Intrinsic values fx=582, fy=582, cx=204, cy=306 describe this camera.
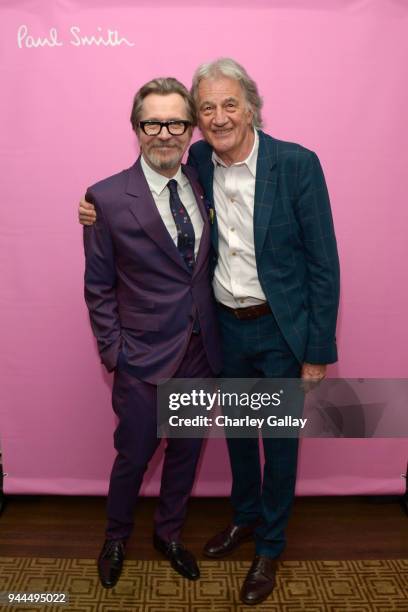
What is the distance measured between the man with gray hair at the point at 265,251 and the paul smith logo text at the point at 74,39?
1.70 feet

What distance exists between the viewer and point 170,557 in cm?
213

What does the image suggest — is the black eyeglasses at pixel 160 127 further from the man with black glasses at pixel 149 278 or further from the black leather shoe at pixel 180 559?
the black leather shoe at pixel 180 559

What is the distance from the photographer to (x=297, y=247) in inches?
73.3

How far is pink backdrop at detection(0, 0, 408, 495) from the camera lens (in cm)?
213

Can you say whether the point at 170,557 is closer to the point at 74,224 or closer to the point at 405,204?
the point at 74,224

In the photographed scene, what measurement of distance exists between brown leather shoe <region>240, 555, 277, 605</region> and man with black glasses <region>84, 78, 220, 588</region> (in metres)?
0.47

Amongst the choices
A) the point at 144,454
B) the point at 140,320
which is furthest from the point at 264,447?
the point at 140,320

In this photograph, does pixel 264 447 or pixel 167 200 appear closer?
pixel 167 200

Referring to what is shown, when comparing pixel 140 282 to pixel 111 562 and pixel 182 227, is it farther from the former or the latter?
pixel 111 562

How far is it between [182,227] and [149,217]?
11 cm

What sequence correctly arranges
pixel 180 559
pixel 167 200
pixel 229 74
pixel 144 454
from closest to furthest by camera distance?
1. pixel 229 74
2. pixel 167 200
3. pixel 144 454
4. pixel 180 559

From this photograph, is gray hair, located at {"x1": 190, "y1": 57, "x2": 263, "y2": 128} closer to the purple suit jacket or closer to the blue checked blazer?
the blue checked blazer

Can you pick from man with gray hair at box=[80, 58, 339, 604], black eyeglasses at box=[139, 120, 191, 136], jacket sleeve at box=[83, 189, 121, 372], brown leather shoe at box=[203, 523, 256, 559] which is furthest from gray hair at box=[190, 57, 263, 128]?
brown leather shoe at box=[203, 523, 256, 559]

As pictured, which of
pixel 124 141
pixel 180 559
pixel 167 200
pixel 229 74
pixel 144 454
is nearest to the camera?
pixel 229 74
